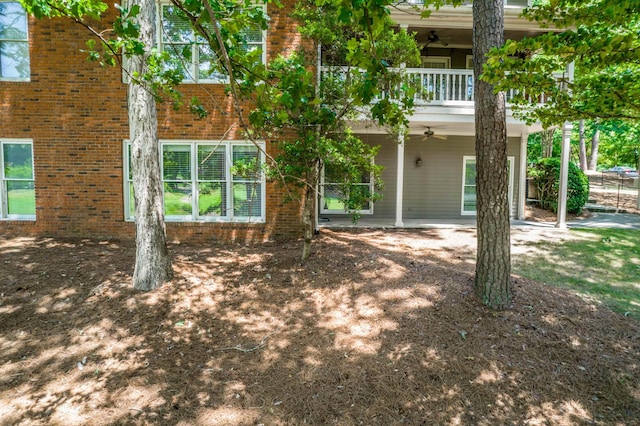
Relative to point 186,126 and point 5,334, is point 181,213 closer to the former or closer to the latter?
point 186,126

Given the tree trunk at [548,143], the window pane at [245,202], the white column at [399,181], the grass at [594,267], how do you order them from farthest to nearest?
the tree trunk at [548,143]
the white column at [399,181]
the window pane at [245,202]
the grass at [594,267]

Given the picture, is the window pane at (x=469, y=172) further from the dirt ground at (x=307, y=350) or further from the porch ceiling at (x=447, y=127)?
the dirt ground at (x=307, y=350)

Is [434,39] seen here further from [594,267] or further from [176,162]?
[176,162]

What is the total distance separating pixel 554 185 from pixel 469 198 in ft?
11.6

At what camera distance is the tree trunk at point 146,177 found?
20.3 ft

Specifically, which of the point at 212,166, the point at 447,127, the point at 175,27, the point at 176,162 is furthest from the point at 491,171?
the point at 175,27

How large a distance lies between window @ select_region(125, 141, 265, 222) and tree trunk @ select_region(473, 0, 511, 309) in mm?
5543

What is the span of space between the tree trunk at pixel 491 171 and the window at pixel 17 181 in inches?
382

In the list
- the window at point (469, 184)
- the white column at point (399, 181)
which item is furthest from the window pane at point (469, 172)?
the white column at point (399, 181)

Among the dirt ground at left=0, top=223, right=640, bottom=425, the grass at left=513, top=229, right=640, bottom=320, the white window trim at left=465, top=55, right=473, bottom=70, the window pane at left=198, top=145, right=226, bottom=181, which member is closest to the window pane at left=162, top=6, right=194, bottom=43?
the window pane at left=198, top=145, right=226, bottom=181

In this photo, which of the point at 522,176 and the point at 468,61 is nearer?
the point at 468,61

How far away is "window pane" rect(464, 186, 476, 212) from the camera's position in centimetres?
1354

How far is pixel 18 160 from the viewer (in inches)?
385

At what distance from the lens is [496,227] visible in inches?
211
